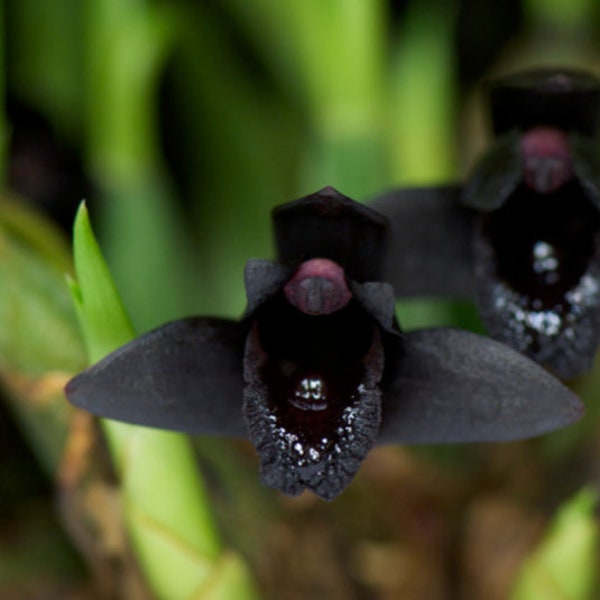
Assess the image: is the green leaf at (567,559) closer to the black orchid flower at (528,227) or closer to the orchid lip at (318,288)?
the black orchid flower at (528,227)

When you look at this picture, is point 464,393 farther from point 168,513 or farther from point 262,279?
point 168,513

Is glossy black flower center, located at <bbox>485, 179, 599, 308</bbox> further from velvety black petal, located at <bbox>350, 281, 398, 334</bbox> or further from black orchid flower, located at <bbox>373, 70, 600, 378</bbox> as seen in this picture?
velvety black petal, located at <bbox>350, 281, 398, 334</bbox>

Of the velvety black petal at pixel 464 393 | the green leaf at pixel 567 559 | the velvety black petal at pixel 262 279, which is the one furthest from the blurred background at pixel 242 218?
the velvety black petal at pixel 262 279

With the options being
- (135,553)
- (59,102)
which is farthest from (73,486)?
(59,102)

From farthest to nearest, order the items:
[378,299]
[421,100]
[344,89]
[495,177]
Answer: [421,100]
[344,89]
[495,177]
[378,299]

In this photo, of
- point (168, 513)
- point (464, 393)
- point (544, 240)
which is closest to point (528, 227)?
point (544, 240)

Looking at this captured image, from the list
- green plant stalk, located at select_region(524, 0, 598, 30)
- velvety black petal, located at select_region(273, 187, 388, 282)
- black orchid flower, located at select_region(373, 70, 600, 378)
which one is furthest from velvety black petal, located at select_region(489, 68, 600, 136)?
green plant stalk, located at select_region(524, 0, 598, 30)
